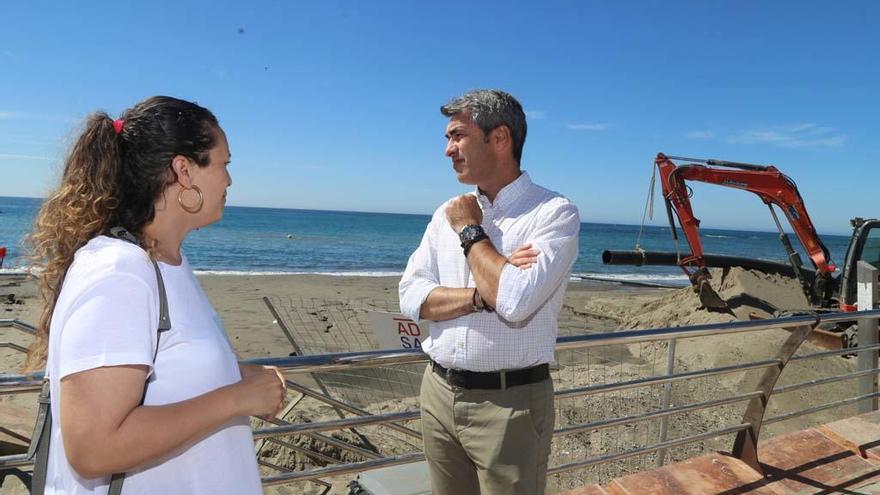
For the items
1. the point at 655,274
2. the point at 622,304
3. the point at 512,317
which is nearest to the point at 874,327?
the point at 512,317

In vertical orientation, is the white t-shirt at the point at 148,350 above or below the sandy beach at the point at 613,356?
above

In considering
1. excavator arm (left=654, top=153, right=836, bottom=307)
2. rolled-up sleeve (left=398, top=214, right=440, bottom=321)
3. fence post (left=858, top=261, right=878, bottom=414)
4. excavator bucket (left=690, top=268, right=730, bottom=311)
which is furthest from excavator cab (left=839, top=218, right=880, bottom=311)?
rolled-up sleeve (left=398, top=214, right=440, bottom=321)

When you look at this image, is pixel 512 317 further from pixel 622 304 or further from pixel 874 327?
pixel 622 304

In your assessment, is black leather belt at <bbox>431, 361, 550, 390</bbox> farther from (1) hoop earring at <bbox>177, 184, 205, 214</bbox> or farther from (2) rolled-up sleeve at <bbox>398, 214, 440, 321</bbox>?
(1) hoop earring at <bbox>177, 184, 205, 214</bbox>

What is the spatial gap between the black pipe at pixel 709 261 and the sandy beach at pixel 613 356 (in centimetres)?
36

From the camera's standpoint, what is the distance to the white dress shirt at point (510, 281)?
1.70 m

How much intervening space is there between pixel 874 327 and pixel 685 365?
4.45 metres

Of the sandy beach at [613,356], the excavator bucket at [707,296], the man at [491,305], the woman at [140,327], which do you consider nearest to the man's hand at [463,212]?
the man at [491,305]

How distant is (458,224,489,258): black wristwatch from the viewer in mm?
1823

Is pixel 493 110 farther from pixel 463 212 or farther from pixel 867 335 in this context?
pixel 867 335

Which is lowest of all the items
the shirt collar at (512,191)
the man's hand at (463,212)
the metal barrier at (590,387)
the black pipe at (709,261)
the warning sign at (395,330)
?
the warning sign at (395,330)

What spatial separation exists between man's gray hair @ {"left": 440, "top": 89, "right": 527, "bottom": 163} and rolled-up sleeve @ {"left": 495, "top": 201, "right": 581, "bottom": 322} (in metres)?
0.29

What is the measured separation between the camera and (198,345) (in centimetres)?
107

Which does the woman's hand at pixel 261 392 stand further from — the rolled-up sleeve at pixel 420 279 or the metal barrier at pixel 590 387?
the rolled-up sleeve at pixel 420 279
